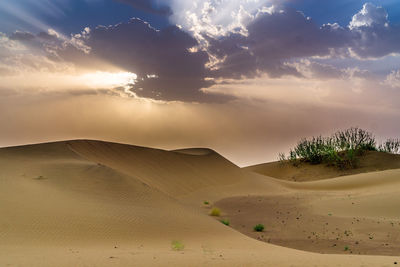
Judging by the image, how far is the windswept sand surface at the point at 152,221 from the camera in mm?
9773

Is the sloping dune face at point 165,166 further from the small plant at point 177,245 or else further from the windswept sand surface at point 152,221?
the small plant at point 177,245

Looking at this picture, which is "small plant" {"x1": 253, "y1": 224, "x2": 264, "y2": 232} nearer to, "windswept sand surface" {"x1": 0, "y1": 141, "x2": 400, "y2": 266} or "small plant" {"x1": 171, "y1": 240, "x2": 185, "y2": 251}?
"windswept sand surface" {"x1": 0, "y1": 141, "x2": 400, "y2": 266}

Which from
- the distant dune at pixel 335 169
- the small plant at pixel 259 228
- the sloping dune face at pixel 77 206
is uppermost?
the distant dune at pixel 335 169

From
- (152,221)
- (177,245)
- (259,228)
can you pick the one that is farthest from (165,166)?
(177,245)

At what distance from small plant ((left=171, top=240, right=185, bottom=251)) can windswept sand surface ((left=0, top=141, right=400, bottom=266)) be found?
0.16m

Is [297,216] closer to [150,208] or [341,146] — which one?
[150,208]

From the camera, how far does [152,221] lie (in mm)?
14547

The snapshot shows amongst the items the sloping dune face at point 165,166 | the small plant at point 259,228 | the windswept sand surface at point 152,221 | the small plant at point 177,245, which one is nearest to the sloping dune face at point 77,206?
the windswept sand surface at point 152,221

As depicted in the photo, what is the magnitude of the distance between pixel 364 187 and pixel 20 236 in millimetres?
23458

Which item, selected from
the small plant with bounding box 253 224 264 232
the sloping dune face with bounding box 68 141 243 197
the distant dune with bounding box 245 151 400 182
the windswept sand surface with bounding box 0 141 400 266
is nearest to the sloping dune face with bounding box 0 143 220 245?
the windswept sand surface with bounding box 0 141 400 266

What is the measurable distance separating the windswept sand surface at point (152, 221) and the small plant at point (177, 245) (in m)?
0.16

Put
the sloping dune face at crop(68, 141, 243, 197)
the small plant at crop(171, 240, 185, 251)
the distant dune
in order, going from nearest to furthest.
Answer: the small plant at crop(171, 240, 185, 251) → the sloping dune face at crop(68, 141, 243, 197) → the distant dune

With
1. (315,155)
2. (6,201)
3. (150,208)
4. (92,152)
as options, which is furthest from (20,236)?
(315,155)

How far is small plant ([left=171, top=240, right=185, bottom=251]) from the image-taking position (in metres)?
11.4
